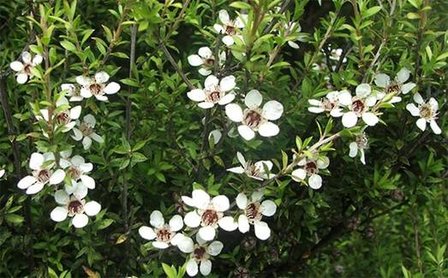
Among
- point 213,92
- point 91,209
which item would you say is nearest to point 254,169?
point 213,92

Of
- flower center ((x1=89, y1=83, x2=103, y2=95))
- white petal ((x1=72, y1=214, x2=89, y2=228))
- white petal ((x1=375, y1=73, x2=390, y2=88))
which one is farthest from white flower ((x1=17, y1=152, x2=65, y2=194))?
white petal ((x1=375, y1=73, x2=390, y2=88))

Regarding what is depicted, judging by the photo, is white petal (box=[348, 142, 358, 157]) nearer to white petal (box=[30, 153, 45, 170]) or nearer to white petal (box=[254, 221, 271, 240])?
white petal (box=[254, 221, 271, 240])

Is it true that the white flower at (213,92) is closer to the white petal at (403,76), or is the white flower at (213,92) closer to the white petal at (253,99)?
the white petal at (253,99)

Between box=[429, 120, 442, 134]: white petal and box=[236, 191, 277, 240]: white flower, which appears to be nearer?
box=[236, 191, 277, 240]: white flower

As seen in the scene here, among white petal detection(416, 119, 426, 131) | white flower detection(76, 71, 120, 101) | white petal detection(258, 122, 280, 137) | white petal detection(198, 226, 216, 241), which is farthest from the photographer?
white petal detection(416, 119, 426, 131)

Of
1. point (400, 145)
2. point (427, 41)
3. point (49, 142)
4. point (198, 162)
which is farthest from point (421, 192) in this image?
point (49, 142)

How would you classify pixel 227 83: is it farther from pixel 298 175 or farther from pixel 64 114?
pixel 64 114
